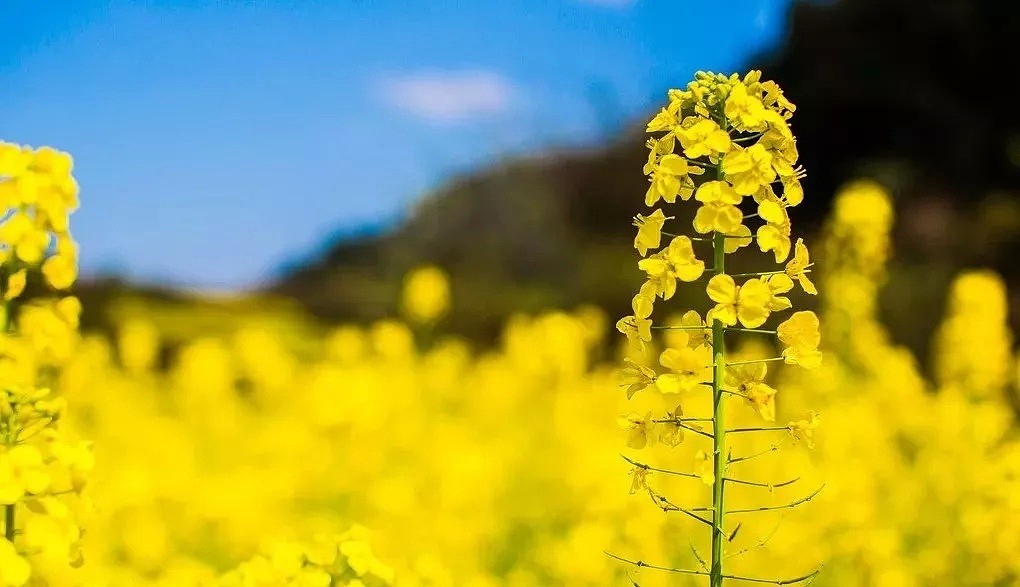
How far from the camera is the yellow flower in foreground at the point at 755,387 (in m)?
2.29

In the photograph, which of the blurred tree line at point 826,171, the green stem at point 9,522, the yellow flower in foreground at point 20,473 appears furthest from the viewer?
the blurred tree line at point 826,171

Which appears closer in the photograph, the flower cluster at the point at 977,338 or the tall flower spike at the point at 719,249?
the tall flower spike at the point at 719,249

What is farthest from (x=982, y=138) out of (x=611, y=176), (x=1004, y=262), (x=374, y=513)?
(x=374, y=513)

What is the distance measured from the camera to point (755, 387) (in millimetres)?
2338

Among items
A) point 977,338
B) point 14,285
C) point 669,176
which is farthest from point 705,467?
point 977,338

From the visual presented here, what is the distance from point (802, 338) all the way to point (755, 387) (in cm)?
13

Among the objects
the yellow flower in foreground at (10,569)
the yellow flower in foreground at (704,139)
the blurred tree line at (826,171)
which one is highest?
the blurred tree line at (826,171)

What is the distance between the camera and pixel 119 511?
6.11 meters

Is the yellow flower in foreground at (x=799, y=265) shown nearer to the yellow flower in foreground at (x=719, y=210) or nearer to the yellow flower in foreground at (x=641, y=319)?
the yellow flower in foreground at (x=719, y=210)

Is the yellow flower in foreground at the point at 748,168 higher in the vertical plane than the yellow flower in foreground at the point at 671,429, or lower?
higher

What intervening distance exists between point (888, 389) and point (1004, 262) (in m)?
7.13

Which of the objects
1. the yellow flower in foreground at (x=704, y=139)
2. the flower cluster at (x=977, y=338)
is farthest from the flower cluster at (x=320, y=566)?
the flower cluster at (x=977, y=338)

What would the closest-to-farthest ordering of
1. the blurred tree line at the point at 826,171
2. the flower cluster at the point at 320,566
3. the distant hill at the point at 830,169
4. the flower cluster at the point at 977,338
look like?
the flower cluster at the point at 320,566, the flower cluster at the point at 977,338, the blurred tree line at the point at 826,171, the distant hill at the point at 830,169

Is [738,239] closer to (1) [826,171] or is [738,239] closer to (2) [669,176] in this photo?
(2) [669,176]
